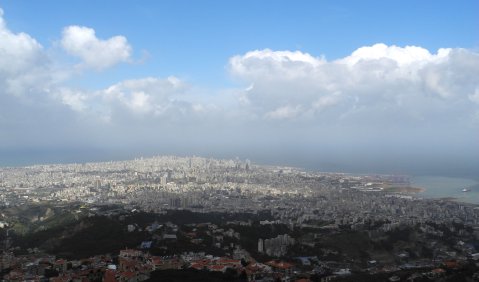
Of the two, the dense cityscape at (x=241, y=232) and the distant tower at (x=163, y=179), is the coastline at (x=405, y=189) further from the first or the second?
the distant tower at (x=163, y=179)

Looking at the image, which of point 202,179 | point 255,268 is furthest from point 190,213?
point 202,179

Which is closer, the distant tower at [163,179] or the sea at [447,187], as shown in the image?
the sea at [447,187]

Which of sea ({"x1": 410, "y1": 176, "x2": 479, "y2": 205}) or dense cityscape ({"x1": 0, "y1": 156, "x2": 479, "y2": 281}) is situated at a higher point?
sea ({"x1": 410, "y1": 176, "x2": 479, "y2": 205})

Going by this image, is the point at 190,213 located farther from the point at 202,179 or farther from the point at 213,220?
the point at 202,179

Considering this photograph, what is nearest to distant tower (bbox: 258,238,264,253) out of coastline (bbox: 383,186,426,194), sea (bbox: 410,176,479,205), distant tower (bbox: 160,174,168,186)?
sea (bbox: 410,176,479,205)

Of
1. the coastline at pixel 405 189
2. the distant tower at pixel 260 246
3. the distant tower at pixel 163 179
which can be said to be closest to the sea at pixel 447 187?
the coastline at pixel 405 189

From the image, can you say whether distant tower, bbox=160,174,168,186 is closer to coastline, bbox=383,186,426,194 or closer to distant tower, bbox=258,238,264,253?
coastline, bbox=383,186,426,194
